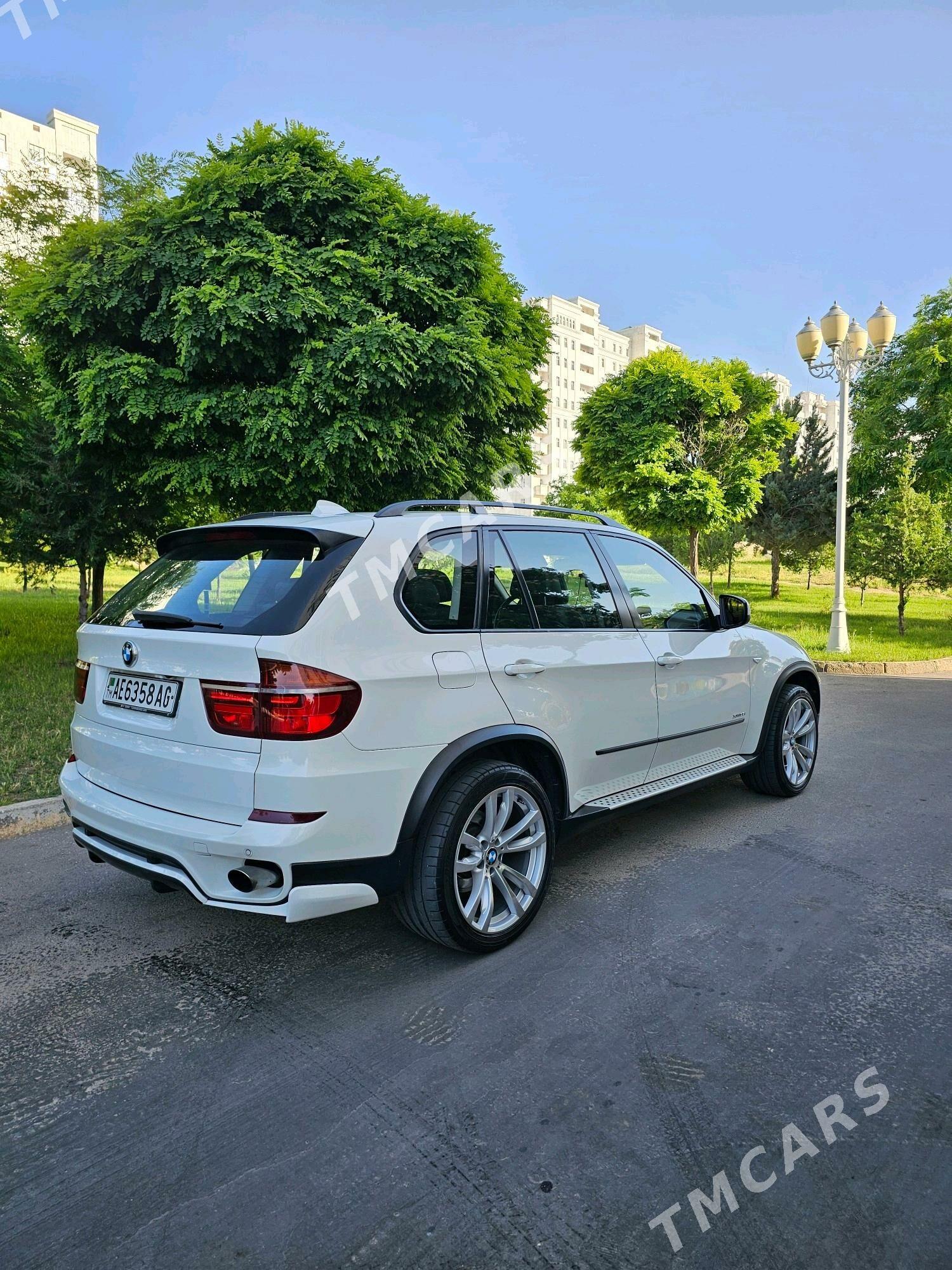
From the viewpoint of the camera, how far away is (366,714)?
2.83 metres

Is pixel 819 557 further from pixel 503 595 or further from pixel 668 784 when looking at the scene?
pixel 503 595

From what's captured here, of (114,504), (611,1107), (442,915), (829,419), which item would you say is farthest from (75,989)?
(829,419)

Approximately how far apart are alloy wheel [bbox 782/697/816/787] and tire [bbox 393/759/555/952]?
2.49 metres

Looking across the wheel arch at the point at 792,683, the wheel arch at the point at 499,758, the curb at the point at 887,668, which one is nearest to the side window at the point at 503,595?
the wheel arch at the point at 499,758

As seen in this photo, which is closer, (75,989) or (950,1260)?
(950,1260)

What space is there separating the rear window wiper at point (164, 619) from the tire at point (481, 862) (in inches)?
42.4

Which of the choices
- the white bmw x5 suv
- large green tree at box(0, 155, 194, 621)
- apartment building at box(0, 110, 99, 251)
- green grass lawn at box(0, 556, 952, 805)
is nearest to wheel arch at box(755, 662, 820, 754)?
the white bmw x5 suv

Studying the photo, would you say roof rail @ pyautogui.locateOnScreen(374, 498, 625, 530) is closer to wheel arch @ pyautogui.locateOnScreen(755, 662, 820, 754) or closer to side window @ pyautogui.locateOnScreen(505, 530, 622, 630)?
side window @ pyautogui.locateOnScreen(505, 530, 622, 630)

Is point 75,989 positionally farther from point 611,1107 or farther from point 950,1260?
point 950,1260

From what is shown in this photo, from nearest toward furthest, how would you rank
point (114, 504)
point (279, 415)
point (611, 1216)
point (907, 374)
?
point (611, 1216) → point (279, 415) → point (114, 504) → point (907, 374)

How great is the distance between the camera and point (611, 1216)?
1.96 metres

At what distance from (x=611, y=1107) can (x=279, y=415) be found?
26.2 ft

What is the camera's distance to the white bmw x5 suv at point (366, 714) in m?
2.75

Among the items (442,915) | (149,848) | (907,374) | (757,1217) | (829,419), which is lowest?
(757,1217)
